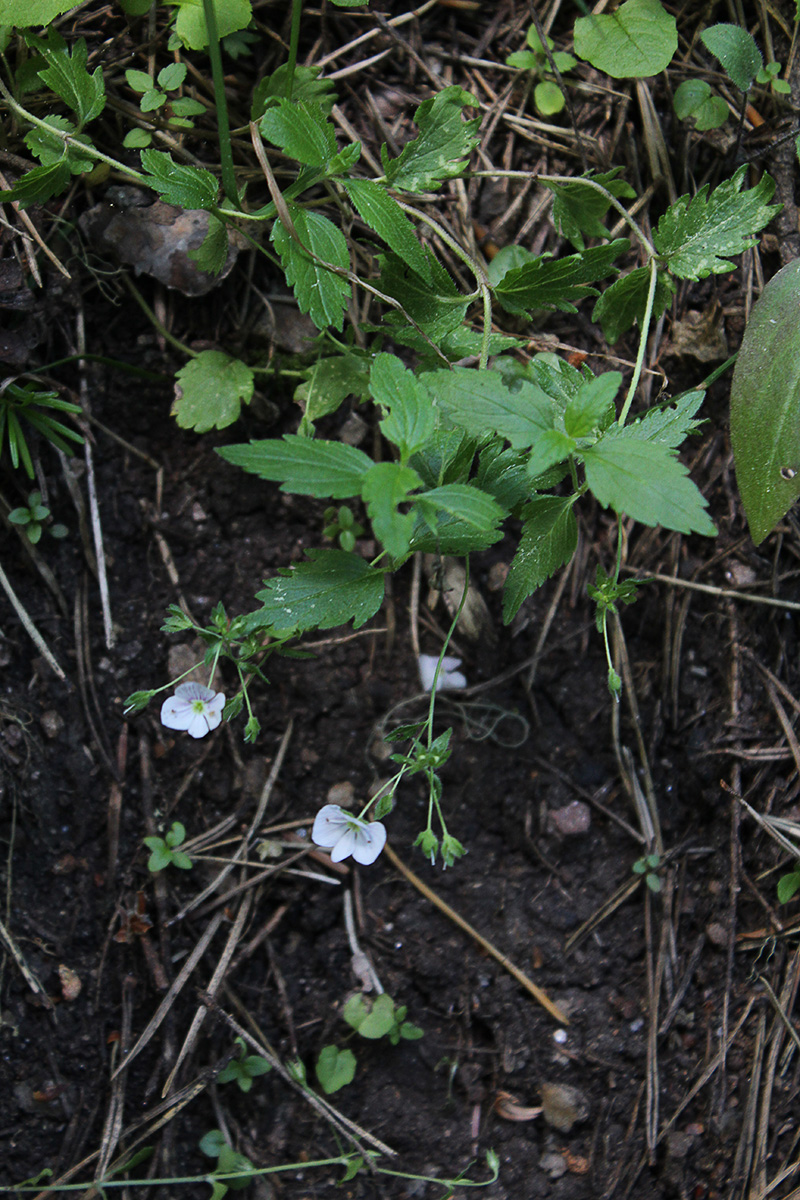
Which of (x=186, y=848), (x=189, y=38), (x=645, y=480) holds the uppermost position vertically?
(x=189, y=38)

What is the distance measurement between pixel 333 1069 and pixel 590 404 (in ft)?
5.64

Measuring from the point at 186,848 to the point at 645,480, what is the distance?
4.88 feet

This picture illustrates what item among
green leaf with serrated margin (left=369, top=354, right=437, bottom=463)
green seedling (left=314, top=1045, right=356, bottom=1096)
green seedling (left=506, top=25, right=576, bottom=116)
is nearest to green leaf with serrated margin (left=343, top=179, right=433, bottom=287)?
green leaf with serrated margin (left=369, top=354, right=437, bottom=463)

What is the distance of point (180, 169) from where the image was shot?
174 cm

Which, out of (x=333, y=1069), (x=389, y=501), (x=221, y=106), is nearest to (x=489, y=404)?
(x=389, y=501)

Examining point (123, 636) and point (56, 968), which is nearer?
point (56, 968)

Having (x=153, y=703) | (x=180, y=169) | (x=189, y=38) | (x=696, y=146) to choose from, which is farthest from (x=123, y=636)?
(x=696, y=146)

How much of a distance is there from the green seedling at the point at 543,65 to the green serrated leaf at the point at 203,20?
74cm

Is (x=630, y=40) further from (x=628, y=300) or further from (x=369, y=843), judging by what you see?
(x=369, y=843)

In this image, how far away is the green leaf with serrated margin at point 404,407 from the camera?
155 cm

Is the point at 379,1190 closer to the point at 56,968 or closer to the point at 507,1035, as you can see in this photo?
the point at 507,1035

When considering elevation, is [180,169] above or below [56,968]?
above

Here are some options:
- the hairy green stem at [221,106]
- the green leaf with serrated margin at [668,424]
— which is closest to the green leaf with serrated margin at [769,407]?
the green leaf with serrated margin at [668,424]

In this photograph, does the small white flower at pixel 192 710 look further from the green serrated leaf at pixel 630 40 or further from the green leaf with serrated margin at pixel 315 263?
the green serrated leaf at pixel 630 40
